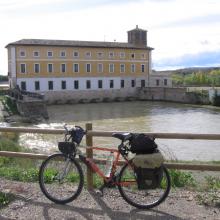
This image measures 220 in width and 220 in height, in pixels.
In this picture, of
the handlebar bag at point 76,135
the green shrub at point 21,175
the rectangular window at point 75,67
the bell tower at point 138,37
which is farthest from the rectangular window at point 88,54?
the handlebar bag at point 76,135

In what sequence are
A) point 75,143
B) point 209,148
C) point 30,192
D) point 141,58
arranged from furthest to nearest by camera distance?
point 141,58 < point 209,148 < point 30,192 < point 75,143

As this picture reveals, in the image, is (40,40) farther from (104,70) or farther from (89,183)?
(89,183)

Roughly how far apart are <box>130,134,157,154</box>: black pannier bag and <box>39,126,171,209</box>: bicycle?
0.46ft

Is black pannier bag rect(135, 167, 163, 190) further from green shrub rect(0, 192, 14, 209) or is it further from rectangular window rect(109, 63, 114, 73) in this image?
rectangular window rect(109, 63, 114, 73)

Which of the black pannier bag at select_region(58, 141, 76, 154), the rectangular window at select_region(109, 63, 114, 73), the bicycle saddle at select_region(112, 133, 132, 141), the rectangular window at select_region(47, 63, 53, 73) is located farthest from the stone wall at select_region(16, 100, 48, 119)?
the bicycle saddle at select_region(112, 133, 132, 141)

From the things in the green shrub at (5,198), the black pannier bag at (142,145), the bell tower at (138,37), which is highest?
the bell tower at (138,37)

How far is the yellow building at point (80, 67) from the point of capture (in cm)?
5934

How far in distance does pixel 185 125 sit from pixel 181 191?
29541 millimetres

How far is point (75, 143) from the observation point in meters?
5.47

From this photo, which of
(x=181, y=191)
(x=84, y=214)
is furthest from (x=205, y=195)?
(x=84, y=214)

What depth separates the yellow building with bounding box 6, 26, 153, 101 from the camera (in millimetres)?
59344

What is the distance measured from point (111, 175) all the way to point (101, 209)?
445 mm

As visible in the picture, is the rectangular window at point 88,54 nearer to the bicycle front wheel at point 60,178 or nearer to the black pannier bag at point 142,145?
the bicycle front wheel at point 60,178

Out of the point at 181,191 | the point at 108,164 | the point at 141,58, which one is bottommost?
the point at 181,191
